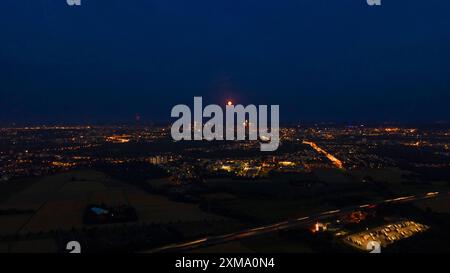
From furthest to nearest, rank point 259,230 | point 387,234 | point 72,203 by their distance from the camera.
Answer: point 72,203 → point 259,230 → point 387,234

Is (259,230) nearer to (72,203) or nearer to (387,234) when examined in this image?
(387,234)

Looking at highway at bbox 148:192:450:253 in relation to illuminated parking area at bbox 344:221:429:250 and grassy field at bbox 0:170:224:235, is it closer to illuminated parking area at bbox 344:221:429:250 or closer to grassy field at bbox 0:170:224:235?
illuminated parking area at bbox 344:221:429:250

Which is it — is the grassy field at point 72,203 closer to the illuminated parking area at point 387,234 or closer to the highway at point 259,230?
the highway at point 259,230

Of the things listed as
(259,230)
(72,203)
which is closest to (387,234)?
(259,230)

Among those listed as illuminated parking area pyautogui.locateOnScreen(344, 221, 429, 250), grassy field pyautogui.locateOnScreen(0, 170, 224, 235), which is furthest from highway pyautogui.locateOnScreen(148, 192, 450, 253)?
grassy field pyautogui.locateOnScreen(0, 170, 224, 235)

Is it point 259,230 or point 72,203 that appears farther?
point 72,203

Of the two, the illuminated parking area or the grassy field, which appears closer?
the illuminated parking area

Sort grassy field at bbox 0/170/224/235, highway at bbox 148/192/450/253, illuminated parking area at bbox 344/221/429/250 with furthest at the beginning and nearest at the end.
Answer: grassy field at bbox 0/170/224/235, illuminated parking area at bbox 344/221/429/250, highway at bbox 148/192/450/253

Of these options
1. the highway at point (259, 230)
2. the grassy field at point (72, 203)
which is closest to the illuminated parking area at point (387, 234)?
the highway at point (259, 230)

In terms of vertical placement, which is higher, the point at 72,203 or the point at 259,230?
the point at 259,230

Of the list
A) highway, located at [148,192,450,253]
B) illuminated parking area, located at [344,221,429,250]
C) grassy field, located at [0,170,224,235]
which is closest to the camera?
highway, located at [148,192,450,253]
